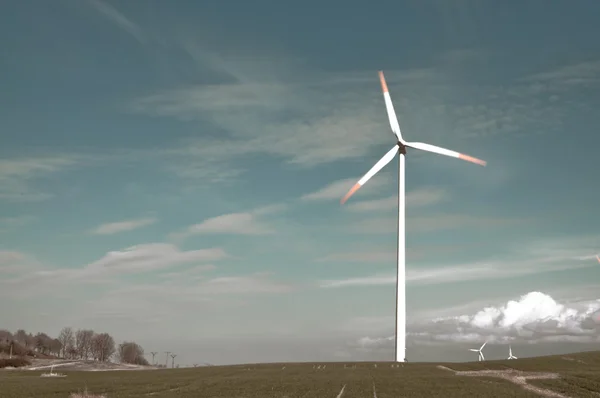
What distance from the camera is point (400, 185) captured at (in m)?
108

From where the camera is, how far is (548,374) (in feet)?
294

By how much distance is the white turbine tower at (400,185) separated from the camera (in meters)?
101

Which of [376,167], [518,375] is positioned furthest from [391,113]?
[518,375]

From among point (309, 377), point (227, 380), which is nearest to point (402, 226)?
point (309, 377)

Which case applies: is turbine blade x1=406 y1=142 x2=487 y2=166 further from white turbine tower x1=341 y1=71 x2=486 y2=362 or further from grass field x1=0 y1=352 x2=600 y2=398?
grass field x1=0 y1=352 x2=600 y2=398

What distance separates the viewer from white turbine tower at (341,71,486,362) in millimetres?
101062

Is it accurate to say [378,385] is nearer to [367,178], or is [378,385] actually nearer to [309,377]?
[309,377]

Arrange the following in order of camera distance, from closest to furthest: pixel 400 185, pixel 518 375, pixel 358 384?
1. pixel 358 384
2. pixel 518 375
3. pixel 400 185

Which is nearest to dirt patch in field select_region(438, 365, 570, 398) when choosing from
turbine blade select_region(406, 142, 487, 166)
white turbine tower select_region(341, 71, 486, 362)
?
white turbine tower select_region(341, 71, 486, 362)

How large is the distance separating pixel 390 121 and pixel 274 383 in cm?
5498

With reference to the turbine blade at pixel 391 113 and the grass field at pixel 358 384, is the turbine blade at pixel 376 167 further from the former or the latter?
the grass field at pixel 358 384

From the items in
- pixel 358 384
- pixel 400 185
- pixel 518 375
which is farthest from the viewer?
pixel 400 185

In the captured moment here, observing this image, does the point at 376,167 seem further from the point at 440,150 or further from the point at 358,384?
the point at 358,384

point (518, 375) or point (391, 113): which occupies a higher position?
point (391, 113)
